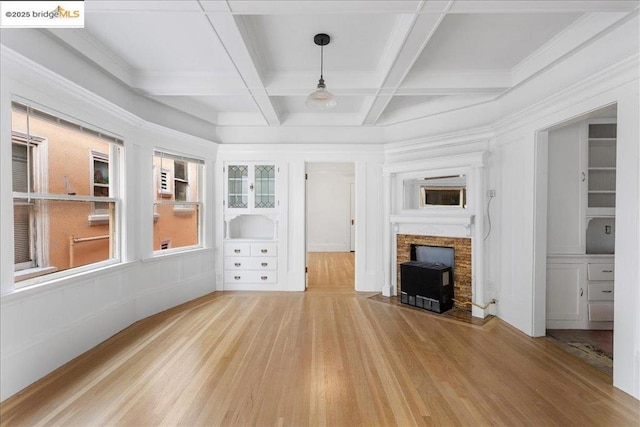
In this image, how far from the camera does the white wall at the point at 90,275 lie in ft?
7.18

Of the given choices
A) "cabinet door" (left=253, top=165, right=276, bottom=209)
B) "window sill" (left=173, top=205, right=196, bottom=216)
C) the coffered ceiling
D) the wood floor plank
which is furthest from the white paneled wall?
the coffered ceiling

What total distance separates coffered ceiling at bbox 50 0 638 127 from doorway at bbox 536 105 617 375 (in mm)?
1005

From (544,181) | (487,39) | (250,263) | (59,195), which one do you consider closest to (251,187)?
(250,263)

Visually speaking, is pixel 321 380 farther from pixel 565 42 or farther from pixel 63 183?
pixel 565 42

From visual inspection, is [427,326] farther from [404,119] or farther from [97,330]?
[97,330]

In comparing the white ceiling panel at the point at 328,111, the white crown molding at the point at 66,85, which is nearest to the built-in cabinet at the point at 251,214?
the white ceiling panel at the point at 328,111

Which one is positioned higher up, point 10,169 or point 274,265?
point 10,169

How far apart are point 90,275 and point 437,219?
14.2 feet

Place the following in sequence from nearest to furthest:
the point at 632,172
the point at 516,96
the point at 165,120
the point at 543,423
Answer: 1. the point at 543,423
2. the point at 632,172
3. the point at 516,96
4. the point at 165,120

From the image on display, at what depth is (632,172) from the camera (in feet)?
7.16

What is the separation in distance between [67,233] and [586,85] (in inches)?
197

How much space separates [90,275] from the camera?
9.53 feet

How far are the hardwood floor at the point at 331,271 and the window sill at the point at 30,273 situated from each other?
3.48 meters

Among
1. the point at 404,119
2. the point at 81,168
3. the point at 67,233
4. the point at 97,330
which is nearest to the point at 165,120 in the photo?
the point at 81,168
